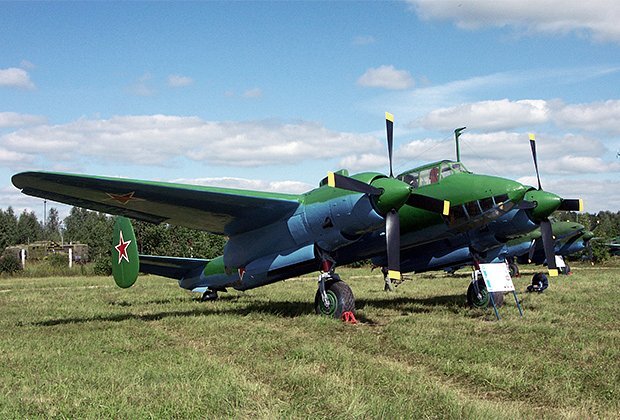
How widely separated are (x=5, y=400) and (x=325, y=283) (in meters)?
8.11

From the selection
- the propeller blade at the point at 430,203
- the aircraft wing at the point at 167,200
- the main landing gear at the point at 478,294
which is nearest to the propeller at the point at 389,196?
the propeller blade at the point at 430,203

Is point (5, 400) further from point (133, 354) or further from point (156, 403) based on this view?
point (133, 354)

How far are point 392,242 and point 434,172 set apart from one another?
281 cm

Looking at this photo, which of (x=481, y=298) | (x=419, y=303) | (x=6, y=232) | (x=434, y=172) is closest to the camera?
(x=434, y=172)

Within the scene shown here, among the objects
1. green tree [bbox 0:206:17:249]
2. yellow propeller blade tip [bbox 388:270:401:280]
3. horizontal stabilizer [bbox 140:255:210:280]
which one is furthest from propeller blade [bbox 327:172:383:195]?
green tree [bbox 0:206:17:249]

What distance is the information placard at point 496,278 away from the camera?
13468mm

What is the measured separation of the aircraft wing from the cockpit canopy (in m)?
3.25

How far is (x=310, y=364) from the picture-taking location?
26.7ft

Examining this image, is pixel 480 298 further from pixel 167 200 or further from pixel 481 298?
pixel 167 200

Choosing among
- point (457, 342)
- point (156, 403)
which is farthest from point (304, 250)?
point (156, 403)

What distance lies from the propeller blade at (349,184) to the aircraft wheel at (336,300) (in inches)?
98.8

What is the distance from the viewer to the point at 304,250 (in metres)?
13.2

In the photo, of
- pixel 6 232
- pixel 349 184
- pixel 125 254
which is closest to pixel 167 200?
pixel 349 184

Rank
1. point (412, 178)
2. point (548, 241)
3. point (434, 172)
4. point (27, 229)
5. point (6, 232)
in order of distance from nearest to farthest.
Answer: point (434, 172) < point (412, 178) < point (548, 241) < point (6, 232) < point (27, 229)
